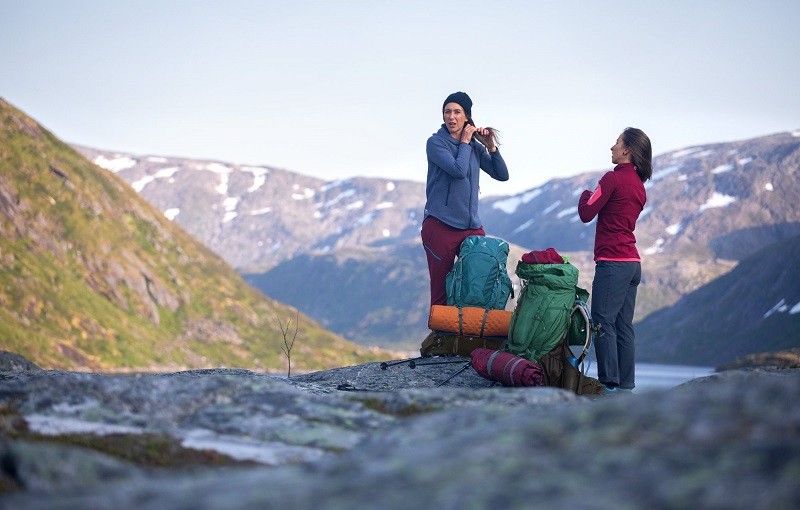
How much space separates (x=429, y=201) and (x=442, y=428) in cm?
1095

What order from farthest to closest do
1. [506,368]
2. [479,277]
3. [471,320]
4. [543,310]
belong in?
[479,277] < [471,320] < [543,310] < [506,368]

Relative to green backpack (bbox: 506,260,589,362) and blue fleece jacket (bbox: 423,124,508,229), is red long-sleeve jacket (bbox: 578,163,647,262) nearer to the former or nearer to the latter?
green backpack (bbox: 506,260,589,362)

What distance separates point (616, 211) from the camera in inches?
537

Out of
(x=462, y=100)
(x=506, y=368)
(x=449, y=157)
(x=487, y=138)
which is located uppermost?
(x=462, y=100)

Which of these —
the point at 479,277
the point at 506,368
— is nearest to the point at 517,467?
the point at 506,368

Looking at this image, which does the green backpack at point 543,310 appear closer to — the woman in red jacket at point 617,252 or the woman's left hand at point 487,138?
the woman in red jacket at point 617,252

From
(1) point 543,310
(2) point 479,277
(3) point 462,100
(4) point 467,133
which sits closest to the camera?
(1) point 543,310

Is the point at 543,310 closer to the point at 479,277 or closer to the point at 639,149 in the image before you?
the point at 479,277

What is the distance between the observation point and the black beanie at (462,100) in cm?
1570

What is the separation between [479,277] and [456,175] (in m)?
1.67

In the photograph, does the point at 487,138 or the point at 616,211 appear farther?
the point at 487,138

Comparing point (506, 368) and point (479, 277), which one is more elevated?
point (479, 277)

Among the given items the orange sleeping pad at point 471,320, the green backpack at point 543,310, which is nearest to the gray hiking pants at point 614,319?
the green backpack at point 543,310

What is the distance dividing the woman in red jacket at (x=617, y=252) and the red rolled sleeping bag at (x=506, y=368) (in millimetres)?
1371
